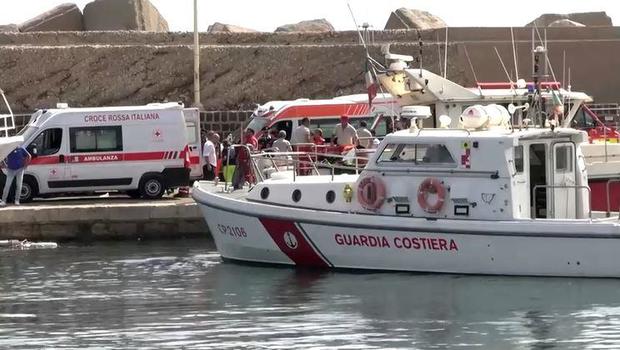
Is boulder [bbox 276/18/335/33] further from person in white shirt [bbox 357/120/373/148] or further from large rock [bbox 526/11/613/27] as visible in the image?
person in white shirt [bbox 357/120/373/148]

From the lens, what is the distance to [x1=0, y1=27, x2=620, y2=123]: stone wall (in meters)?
36.8

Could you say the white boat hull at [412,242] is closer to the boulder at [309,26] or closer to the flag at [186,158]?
the flag at [186,158]

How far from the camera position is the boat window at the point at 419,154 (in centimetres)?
1861

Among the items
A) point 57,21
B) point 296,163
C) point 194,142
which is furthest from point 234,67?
point 296,163

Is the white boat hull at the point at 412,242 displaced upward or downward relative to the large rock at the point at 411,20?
downward

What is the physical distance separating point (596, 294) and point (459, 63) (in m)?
20.5

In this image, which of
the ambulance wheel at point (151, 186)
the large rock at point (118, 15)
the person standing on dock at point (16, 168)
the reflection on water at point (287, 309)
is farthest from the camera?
the large rock at point (118, 15)

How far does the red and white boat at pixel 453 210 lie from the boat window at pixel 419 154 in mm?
11

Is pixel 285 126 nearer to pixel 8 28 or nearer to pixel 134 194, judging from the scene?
pixel 134 194

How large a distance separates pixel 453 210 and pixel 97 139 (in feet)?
27.5

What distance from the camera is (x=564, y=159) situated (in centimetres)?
1905

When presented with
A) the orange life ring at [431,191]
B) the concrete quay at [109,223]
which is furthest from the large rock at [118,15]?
the orange life ring at [431,191]

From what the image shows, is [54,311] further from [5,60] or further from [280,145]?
[5,60]

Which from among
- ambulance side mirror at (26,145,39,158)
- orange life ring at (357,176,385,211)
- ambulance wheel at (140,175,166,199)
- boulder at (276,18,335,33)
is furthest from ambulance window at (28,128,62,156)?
boulder at (276,18,335,33)
